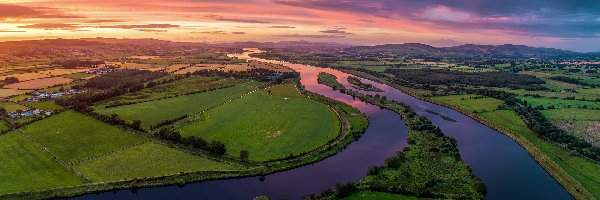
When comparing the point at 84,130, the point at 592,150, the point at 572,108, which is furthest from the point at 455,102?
the point at 84,130

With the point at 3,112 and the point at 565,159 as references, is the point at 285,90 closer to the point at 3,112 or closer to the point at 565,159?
the point at 3,112

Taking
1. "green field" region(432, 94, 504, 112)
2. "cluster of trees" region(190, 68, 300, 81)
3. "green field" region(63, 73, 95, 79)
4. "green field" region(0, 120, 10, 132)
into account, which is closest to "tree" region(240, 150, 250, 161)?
"green field" region(0, 120, 10, 132)

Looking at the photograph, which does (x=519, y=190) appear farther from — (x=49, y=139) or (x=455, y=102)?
(x=49, y=139)

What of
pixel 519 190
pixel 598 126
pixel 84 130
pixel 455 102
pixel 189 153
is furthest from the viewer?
pixel 455 102

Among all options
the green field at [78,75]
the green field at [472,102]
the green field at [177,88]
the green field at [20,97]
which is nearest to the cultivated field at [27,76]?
the green field at [78,75]

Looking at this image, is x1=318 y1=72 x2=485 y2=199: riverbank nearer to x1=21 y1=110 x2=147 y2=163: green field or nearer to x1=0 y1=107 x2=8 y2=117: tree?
x1=21 y1=110 x2=147 y2=163: green field

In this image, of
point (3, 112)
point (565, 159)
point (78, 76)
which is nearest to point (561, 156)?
point (565, 159)

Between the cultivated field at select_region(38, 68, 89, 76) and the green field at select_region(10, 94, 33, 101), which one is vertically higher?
the cultivated field at select_region(38, 68, 89, 76)

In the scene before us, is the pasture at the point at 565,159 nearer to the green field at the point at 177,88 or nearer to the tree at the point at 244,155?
the tree at the point at 244,155
